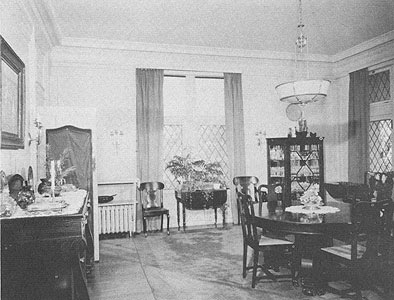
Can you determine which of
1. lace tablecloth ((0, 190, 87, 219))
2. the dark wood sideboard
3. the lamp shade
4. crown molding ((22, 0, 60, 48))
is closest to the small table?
the lamp shade

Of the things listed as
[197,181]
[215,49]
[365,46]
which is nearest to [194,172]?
[197,181]

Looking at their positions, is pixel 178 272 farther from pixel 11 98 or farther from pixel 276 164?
pixel 276 164

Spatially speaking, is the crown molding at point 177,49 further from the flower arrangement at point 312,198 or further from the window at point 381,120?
the flower arrangement at point 312,198

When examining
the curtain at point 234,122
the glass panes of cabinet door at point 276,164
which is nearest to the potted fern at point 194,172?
the curtain at point 234,122

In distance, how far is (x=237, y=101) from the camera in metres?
7.47

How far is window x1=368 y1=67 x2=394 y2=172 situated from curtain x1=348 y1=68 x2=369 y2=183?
20 cm

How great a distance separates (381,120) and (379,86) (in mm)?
694

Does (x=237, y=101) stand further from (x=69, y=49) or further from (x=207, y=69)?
(x=69, y=49)

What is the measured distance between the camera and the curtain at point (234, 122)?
7.36m

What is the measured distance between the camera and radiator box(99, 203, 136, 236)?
6145 mm

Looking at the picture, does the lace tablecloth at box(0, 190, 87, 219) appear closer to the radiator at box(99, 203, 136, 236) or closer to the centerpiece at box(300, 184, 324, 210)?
the centerpiece at box(300, 184, 324, 210)

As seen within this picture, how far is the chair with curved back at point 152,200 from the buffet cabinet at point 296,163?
7.74 feet

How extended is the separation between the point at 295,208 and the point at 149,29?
3.80 meters

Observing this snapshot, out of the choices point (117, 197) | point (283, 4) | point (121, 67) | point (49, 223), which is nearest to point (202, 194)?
point (117, 197)
